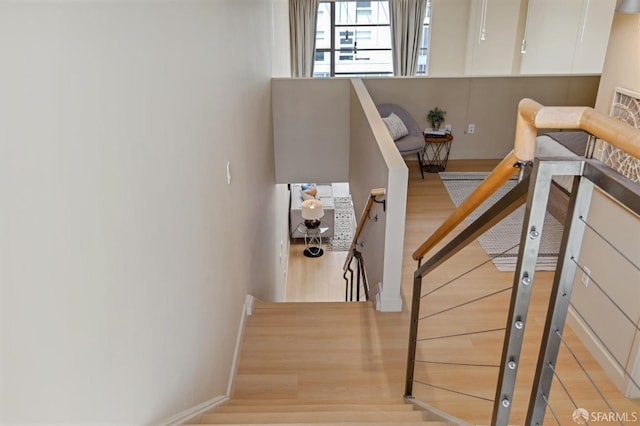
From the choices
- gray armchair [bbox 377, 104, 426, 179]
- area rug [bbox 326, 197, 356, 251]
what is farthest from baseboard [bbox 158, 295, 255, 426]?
area rug [bbox 326, 197, 356, 251]

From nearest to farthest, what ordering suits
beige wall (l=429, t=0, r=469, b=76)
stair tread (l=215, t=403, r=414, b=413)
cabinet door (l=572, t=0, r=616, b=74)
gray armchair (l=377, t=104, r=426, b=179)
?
stair tread (l=215, t=403, r=414, b=413), gray armchair (l=377, t=104, r=426, b=179), cabinet door (l=572, t=0, r=616, b=74), beige wall (l=429, t=0, r=469, b=76)

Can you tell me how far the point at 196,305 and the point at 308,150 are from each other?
186 inches

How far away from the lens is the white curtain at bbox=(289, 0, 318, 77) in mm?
9844

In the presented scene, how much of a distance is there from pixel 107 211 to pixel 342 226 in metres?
10.5

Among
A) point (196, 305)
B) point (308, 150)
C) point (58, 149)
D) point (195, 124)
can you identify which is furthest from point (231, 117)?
point (308, 150)

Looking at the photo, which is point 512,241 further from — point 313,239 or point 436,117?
point 313,239

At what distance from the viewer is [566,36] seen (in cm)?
746

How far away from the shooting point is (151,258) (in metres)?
1.69

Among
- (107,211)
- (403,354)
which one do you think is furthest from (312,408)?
(107,211)

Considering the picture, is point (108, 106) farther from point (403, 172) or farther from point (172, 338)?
point (403, 172)

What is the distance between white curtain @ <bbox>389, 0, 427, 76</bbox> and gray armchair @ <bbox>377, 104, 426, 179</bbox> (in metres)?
3.59

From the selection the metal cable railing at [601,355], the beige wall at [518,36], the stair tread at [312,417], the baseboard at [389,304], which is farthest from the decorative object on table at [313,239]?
the stair tread at [312,417]

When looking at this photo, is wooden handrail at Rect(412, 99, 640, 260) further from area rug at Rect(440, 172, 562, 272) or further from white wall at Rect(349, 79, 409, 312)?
area rug at Rect(440, 172, 562, 272)

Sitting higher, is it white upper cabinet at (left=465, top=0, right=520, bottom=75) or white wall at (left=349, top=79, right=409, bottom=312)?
white upper cabinet at (left=465, top=0, right=520, bottom=75)
